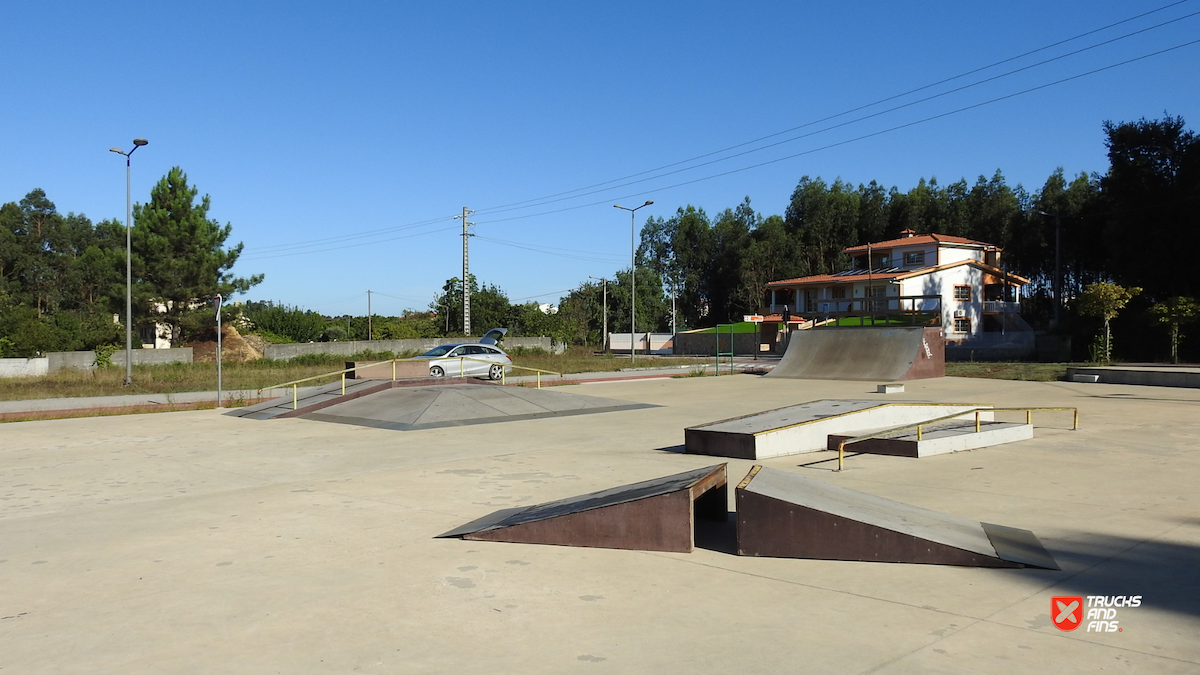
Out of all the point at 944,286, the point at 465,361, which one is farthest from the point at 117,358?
the point at 944,286

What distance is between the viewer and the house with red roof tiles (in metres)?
57.6

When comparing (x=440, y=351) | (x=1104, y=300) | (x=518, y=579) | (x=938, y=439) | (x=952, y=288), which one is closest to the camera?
(x=518, y=579)

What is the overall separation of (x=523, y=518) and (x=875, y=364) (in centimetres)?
2476

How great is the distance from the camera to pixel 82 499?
339 inches

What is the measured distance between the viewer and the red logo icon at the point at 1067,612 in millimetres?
4426

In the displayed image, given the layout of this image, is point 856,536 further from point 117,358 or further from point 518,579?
point 117,358

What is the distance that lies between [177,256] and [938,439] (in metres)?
44.9

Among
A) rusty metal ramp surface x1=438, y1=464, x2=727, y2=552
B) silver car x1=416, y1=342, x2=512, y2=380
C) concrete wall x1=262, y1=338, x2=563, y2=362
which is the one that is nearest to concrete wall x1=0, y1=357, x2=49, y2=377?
concrete wall x1=262, y1=338, x2=563, y2=362

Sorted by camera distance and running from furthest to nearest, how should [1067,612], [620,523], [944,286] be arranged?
[944,286]
[620,523]
[1067,612]

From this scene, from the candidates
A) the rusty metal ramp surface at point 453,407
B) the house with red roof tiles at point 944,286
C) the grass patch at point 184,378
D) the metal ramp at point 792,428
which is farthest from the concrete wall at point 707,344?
the metal ramp at point 792,428

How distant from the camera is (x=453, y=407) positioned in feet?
54.2

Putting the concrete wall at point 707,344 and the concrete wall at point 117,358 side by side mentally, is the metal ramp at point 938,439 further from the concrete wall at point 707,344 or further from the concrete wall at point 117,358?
the concrete wall at point 707,344

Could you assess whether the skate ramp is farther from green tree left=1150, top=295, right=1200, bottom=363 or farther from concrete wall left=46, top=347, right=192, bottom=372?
concrete wall left=46, top=347, right=192, bottom=372

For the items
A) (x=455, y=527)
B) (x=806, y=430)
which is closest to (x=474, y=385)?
(x=806, y=430)
